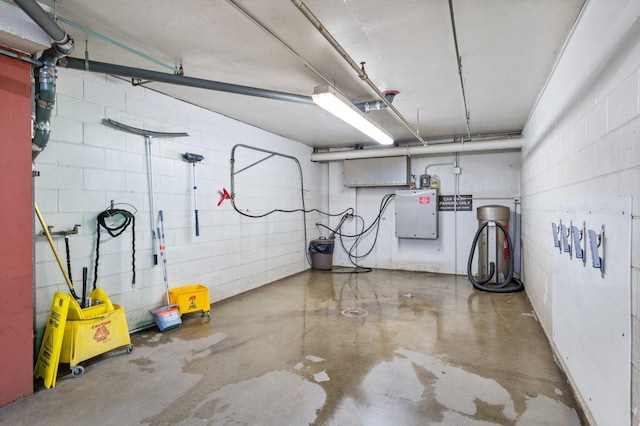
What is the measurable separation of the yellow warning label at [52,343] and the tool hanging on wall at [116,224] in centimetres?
56

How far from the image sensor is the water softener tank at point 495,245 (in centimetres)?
519

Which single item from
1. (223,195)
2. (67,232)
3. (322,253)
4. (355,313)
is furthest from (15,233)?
(322,253)

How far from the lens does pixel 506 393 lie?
224cm

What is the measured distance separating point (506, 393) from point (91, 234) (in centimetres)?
353

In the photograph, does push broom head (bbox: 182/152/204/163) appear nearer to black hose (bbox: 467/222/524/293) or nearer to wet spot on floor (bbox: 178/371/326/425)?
wet spot on floor (bbox: 178/371/326/425)

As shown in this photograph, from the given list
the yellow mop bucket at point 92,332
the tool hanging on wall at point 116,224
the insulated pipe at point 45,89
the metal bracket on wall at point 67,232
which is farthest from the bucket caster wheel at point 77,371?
the insulated pipe at point 45,89

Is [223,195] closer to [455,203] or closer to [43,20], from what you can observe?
[43,20]

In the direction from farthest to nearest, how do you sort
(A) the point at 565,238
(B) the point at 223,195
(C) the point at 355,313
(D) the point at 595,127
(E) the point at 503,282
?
(E) the point at 503,282 < (B) the point at 223,195 < (C) the point at 355,313 < (A) the point at 565,238 < (D) the point at 595,127

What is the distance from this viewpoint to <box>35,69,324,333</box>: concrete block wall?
9.18ft

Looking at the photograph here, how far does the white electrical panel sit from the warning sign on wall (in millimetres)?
349

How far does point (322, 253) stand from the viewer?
6.50 m

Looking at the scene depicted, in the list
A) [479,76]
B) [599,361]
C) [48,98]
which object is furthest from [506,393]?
[48,98]

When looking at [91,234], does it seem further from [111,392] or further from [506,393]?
[506,393]

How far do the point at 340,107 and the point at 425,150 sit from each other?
3.03 meters
